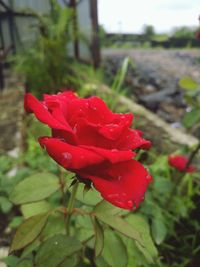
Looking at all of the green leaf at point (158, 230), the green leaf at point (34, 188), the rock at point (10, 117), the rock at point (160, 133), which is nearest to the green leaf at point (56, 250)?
the green leaf at point (34, 188)

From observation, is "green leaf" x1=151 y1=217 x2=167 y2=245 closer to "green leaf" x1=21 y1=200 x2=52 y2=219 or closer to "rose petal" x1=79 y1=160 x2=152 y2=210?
Result: "green leaf" x1=21 y1=200 x2=52 y2=219

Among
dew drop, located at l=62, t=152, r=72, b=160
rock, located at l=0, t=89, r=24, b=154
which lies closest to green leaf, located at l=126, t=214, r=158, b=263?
dew drop, located at l=62, t=152, r=72, b=160

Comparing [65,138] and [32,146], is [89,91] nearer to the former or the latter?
[32,146]

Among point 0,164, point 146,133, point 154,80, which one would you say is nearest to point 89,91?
point 146,133

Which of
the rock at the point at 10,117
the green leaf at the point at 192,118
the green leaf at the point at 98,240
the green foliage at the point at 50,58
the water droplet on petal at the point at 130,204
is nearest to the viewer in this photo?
the water droplet on petal at the point at 130,204

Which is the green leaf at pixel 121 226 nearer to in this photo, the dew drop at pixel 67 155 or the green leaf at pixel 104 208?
the green leaf at pixel 104 208

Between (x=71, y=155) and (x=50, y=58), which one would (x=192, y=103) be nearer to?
(x=71, y=155)

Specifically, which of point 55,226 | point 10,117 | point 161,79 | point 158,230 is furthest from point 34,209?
point 161,79
